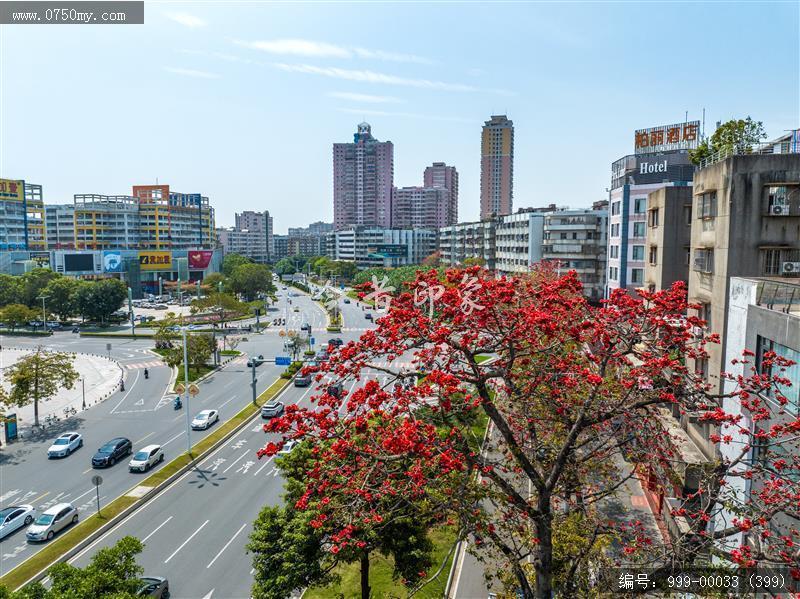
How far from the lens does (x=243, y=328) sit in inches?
2958

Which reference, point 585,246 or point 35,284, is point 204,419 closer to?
point 585,246

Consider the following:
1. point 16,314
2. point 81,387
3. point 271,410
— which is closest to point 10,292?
point 16,314

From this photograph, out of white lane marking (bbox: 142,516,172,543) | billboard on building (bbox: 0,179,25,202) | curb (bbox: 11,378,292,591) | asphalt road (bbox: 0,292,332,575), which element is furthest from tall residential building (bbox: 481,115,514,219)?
white lane marking (bbox: 142,516,172,543)

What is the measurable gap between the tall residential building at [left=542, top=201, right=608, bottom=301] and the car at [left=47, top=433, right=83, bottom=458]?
156ft

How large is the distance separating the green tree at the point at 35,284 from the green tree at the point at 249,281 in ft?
89.2

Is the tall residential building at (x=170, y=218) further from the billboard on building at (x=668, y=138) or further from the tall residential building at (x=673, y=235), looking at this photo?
the tall residential building at (x=673, y=235)

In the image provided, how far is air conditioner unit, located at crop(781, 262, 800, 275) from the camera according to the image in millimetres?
19859

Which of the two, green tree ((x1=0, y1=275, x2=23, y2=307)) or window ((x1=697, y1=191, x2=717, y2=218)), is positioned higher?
window ((x1=697, y1=191, x2=717, y2=218))

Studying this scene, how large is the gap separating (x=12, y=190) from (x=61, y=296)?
42069 millimetres

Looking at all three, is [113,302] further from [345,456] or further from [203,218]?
[345,456]

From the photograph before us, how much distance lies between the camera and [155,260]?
10656 cm

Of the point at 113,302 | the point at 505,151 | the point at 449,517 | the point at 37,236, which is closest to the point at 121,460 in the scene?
the point at 449,517

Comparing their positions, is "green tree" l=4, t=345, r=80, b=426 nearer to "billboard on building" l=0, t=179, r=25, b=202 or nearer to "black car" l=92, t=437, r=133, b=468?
"black car" l=92, t=437, r=133, b=468

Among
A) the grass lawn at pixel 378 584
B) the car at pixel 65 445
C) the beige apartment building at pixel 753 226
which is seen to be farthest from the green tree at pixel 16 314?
the beige apartment building at pixel 753 226
